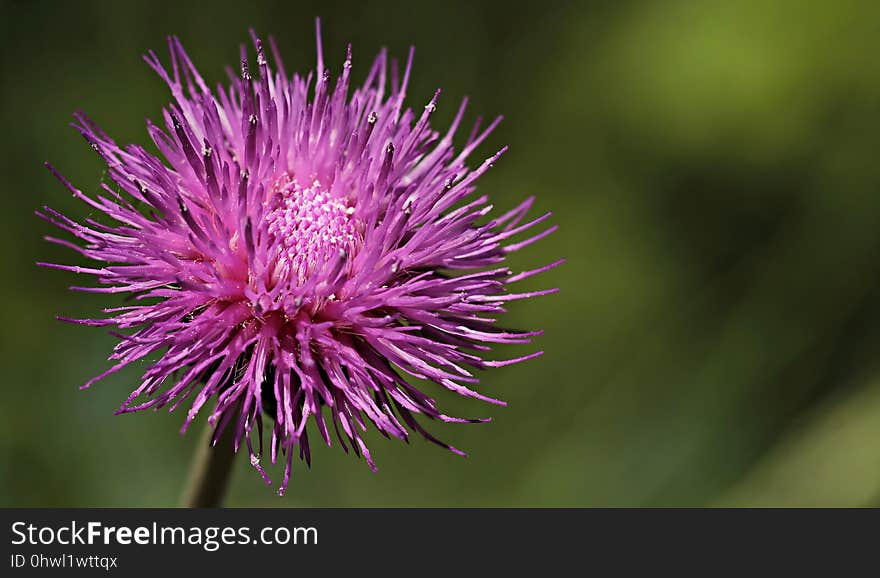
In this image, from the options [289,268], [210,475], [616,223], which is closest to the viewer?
[289,268]

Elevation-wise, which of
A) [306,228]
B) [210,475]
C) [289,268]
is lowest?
[210,475]

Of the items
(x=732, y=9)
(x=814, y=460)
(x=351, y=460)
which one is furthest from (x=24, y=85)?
(x=814, y=460)

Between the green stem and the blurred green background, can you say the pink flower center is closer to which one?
the green stem

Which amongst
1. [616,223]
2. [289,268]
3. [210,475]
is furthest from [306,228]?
[616,223]

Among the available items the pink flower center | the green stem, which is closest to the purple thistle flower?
the pink flower center

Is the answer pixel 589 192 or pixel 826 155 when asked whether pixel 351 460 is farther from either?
Answer: pixel 826 155

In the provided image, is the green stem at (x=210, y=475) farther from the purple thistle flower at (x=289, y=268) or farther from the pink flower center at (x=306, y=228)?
the pink flower center at (x=306, y=228)

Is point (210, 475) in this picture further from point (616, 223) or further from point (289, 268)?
point (616, 223)
